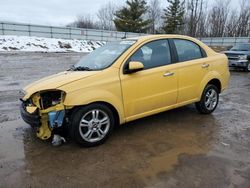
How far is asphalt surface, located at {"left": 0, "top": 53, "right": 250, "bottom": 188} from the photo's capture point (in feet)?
10.5

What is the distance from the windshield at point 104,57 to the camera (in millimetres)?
4484

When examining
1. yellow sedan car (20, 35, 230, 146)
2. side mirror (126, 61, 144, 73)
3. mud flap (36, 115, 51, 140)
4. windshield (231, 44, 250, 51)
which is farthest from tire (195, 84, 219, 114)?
windshield (231, 44, 250, 51)

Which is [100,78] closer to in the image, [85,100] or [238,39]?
[85,100]

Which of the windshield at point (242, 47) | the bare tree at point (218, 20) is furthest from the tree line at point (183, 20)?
the windshield at point (242, 47)

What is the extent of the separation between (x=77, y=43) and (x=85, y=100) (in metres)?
27.3

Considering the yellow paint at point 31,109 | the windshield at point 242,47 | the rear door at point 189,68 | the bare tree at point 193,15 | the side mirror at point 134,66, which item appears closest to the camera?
the yellow paint at point 31,109

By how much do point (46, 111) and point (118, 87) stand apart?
1.17 metres

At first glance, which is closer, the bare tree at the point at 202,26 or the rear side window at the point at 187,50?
the rear side window at the point at 187,50

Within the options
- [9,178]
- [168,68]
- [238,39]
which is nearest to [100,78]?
[168,68]

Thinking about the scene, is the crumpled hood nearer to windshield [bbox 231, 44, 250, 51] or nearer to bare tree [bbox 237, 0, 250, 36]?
windshield [bbox 231, 44, 250, 51]

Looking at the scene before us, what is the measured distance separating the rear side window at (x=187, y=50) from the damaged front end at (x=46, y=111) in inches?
100

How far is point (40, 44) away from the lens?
1040 inches

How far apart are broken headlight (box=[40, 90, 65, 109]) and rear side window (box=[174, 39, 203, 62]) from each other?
250cm

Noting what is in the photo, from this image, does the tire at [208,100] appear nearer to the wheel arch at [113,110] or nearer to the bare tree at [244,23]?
the wheel arch at [113,110]
